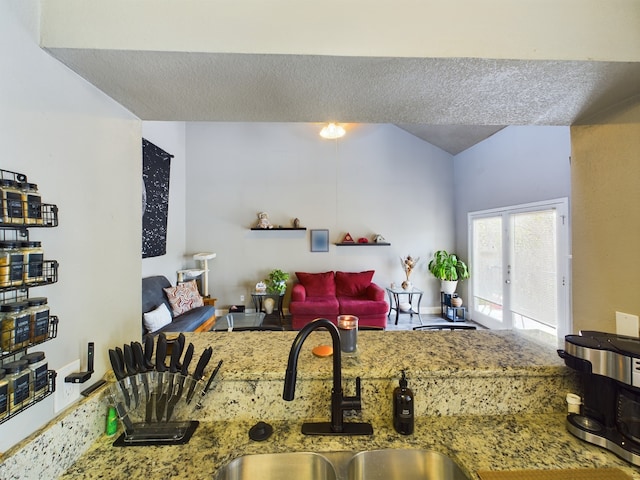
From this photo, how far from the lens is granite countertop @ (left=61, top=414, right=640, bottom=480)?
0.73 m

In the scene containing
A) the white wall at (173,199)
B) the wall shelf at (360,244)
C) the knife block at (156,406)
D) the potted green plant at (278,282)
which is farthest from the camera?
the wall shelf at (360,244)

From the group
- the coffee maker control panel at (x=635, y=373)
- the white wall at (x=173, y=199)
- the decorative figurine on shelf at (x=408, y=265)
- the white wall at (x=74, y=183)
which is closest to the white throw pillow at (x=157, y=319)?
the white wall at (x=173, y=199)

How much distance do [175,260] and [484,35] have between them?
4.76 metres

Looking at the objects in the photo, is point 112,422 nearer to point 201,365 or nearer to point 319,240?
point 201,365

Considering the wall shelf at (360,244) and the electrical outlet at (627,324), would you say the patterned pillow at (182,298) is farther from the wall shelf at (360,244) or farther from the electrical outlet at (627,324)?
the electrical outlet at (627,324)

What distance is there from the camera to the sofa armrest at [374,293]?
428cm

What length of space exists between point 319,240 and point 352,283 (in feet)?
3.28

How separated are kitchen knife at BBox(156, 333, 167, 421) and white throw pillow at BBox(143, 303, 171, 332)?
233 centimetres

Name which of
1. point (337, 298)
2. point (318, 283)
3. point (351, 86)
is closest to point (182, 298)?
point (318, 283)

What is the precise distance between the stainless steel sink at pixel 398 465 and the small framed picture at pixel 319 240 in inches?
165

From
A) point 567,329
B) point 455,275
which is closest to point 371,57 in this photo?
point 567,329

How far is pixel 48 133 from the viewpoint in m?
0.73

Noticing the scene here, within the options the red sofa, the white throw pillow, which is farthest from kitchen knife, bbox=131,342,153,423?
the red sofa

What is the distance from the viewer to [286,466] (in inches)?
31.5
